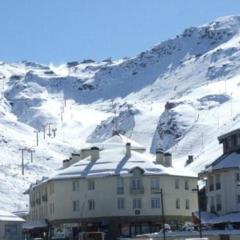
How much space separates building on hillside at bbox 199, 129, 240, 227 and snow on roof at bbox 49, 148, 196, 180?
1089cm

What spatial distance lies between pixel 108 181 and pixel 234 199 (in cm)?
2008

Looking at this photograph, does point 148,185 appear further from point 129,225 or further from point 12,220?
point 12,220

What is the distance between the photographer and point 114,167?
384 feet

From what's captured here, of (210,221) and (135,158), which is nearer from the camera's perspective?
(210,221)

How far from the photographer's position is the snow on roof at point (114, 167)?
4577 inches

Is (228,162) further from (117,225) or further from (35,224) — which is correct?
(35,224)

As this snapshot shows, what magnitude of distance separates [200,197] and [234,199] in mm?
14072

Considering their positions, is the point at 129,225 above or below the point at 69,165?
below

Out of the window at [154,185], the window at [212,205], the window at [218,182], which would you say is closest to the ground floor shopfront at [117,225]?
the window at [154,185]

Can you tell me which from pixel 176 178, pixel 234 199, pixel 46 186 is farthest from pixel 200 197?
pixel 46 186

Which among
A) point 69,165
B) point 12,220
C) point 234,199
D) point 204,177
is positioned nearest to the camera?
point 12,220

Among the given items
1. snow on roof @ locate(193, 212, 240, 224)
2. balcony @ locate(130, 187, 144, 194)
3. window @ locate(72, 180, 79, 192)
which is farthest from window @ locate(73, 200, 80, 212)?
snow on roof @ locate(193, 212, 240, 224)

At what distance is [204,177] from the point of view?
11038 cm

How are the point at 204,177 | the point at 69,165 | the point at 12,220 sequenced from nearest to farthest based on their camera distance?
the point at 12,220 → the point at 204,177 → the point at 69,165
